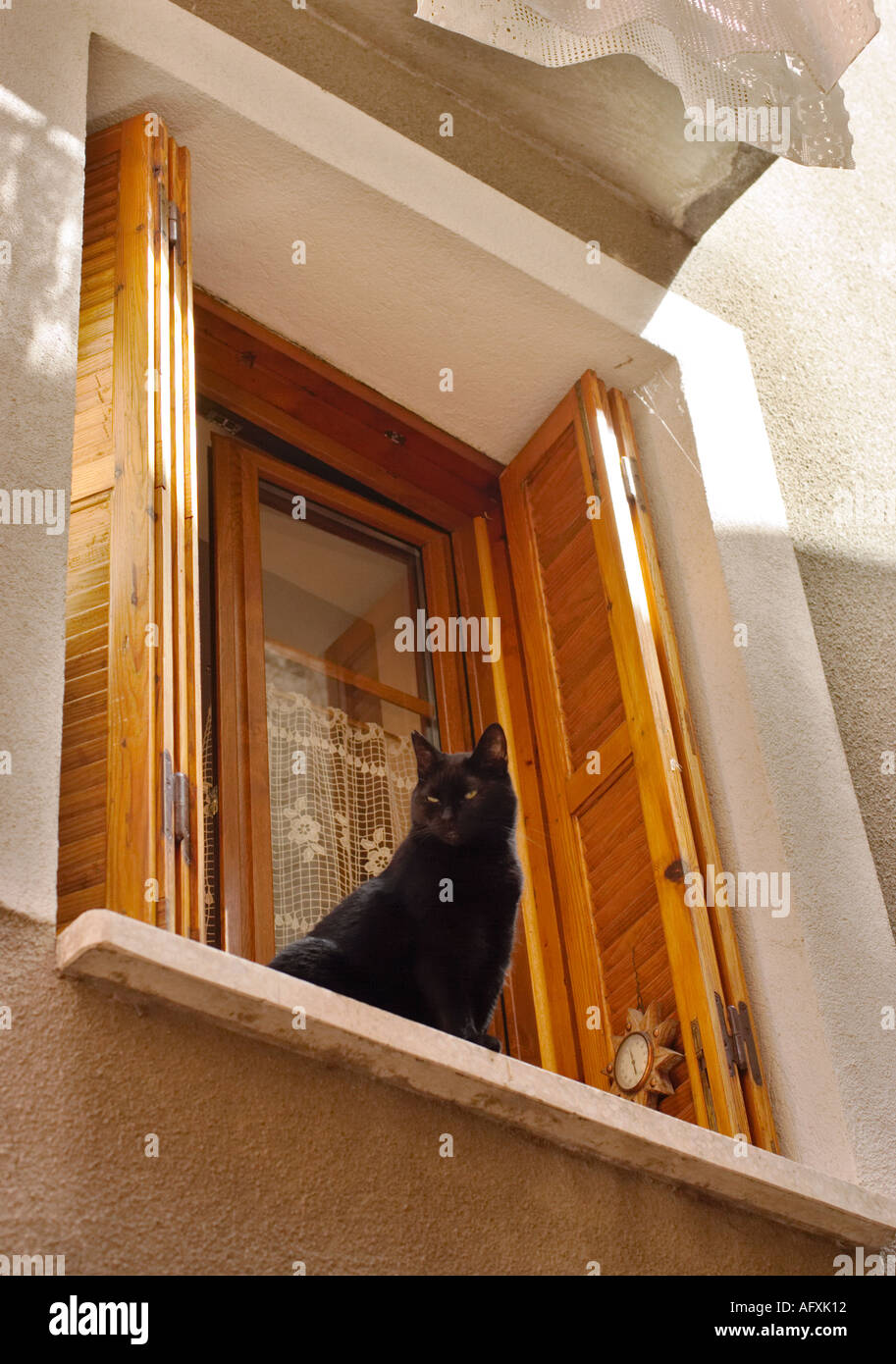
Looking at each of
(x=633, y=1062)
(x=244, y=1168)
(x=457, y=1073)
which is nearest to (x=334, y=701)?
(x=633, y=1062)

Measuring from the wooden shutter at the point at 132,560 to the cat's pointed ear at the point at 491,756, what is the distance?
2.03 feet

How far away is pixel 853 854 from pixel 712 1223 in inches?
38.1

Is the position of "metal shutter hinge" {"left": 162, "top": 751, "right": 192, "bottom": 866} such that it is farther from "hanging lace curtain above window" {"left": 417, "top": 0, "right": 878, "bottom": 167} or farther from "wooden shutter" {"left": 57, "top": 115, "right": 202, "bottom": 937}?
"hanging lace curtain above window" {"left": 417, "top": 0, "right": 878, "bottom": 167}

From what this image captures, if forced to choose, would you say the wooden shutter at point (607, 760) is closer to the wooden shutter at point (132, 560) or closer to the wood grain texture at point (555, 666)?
the wood grain texture at point (555, 666)

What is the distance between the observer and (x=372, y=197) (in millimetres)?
2789

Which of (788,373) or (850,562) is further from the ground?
(788,373)

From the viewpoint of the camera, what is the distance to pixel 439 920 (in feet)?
6.84

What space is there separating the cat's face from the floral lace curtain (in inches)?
16.3

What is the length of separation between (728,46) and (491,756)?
68.1 inches

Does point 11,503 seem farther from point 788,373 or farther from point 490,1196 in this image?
point 788,373

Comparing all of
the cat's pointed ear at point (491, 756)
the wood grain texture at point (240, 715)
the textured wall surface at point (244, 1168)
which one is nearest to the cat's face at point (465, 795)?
the cat's pointed ear at point (491, 756)

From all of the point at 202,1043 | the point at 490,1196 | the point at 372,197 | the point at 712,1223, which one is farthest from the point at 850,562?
the point at 202,1043

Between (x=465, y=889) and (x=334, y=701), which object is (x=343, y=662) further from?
(x=465, y=889)

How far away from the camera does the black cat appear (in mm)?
2029
